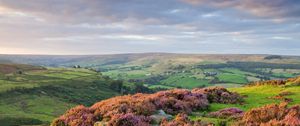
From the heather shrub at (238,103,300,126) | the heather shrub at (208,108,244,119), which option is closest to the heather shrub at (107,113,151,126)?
the heather shrub at (208,108,244,119)

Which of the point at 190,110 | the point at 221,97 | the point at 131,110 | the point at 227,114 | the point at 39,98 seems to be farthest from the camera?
the point at 39,98

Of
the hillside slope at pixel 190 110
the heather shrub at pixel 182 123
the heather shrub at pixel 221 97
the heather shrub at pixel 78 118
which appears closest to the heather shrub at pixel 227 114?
the hillside slope at pixel 190 110

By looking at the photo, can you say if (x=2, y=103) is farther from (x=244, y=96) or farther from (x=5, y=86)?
(x=244, y=96)

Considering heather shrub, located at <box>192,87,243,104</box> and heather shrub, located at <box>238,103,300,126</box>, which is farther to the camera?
heather shrub, located at <box>192,87,243,104</box>

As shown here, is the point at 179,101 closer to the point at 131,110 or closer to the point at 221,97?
the point at 131,110

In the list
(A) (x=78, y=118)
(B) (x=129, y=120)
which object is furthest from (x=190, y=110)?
(A) (x=78, y=118)

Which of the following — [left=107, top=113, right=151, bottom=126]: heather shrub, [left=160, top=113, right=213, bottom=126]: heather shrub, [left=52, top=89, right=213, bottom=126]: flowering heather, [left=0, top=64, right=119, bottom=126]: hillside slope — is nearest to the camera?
[left=160, top=113, right=213, bottom=126]: heather shrub

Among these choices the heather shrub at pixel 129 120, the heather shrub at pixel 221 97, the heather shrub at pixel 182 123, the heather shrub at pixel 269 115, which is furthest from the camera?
the heather shrub at pixel 221 97

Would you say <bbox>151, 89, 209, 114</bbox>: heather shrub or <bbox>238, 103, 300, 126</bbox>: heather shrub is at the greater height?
<bbox>238, 103, 300, 126</bbox>: heather shrub

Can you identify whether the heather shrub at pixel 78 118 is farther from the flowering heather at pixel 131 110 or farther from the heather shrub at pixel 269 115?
the heather shrub at pixel 269 115

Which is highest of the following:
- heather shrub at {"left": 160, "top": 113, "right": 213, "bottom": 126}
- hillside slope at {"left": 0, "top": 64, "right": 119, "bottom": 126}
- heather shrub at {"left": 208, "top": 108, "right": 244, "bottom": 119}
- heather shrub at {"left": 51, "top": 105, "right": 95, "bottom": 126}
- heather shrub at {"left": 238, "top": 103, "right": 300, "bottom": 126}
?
heather shrub at {"left": 238, "top": 103, "right": 300, "bottom": 126}

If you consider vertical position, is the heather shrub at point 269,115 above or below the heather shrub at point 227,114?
above

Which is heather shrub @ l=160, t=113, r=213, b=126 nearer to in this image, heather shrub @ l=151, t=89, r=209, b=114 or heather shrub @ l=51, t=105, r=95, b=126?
heather shrub @ l=151, t=89, r=209, b=114

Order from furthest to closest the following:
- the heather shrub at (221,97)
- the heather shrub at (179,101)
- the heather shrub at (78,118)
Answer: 1. the heather shrub at (221,97)
2. the heather shrub at (179,101)
3. the heather shrub at (78,118)
